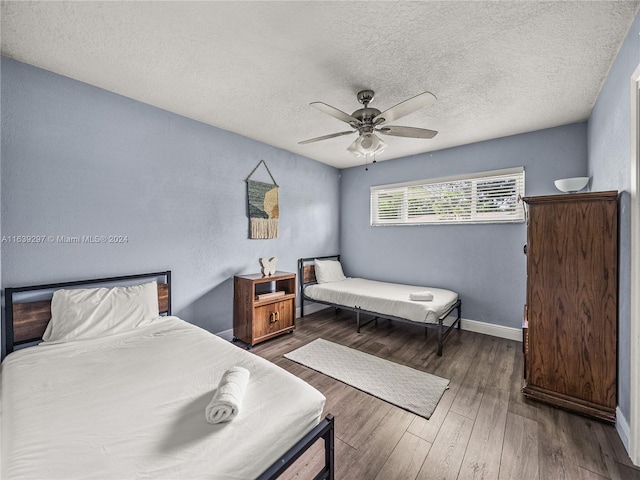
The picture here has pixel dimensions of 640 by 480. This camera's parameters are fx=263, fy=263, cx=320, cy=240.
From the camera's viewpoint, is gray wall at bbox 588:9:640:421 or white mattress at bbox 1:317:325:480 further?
gray wall at bbox 588:9:640:421

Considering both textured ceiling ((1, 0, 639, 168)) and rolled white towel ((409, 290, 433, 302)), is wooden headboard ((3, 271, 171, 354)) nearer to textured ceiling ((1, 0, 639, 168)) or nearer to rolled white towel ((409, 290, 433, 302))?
textured ceiling ((1, 0, 639, 168))

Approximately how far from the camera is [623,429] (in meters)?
1.75

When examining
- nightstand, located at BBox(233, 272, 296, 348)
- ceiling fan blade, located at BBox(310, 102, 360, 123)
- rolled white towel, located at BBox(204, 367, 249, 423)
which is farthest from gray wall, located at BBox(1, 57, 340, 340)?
rolled white towel, located at BBox(204, 367, 249, 423)

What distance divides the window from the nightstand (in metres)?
2.20

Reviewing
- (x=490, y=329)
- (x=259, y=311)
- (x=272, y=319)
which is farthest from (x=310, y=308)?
(x=490, y=329)

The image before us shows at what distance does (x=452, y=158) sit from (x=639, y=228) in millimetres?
2645

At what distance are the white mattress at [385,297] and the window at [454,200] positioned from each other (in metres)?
1.11

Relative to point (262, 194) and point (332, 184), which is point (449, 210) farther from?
point (262, 194)

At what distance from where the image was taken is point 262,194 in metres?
3.83

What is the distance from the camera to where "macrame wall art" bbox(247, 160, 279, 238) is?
3.72m

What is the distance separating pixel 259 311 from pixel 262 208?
57.5 inches

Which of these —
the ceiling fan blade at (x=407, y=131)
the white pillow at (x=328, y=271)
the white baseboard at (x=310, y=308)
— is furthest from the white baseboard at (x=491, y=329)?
the ceiling fan blade at (x=407, y=131)

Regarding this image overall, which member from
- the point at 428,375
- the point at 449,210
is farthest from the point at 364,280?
the point at 428,375

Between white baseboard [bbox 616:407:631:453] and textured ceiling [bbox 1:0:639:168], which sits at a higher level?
textured ceiling [bbox 1:0:639:168]
